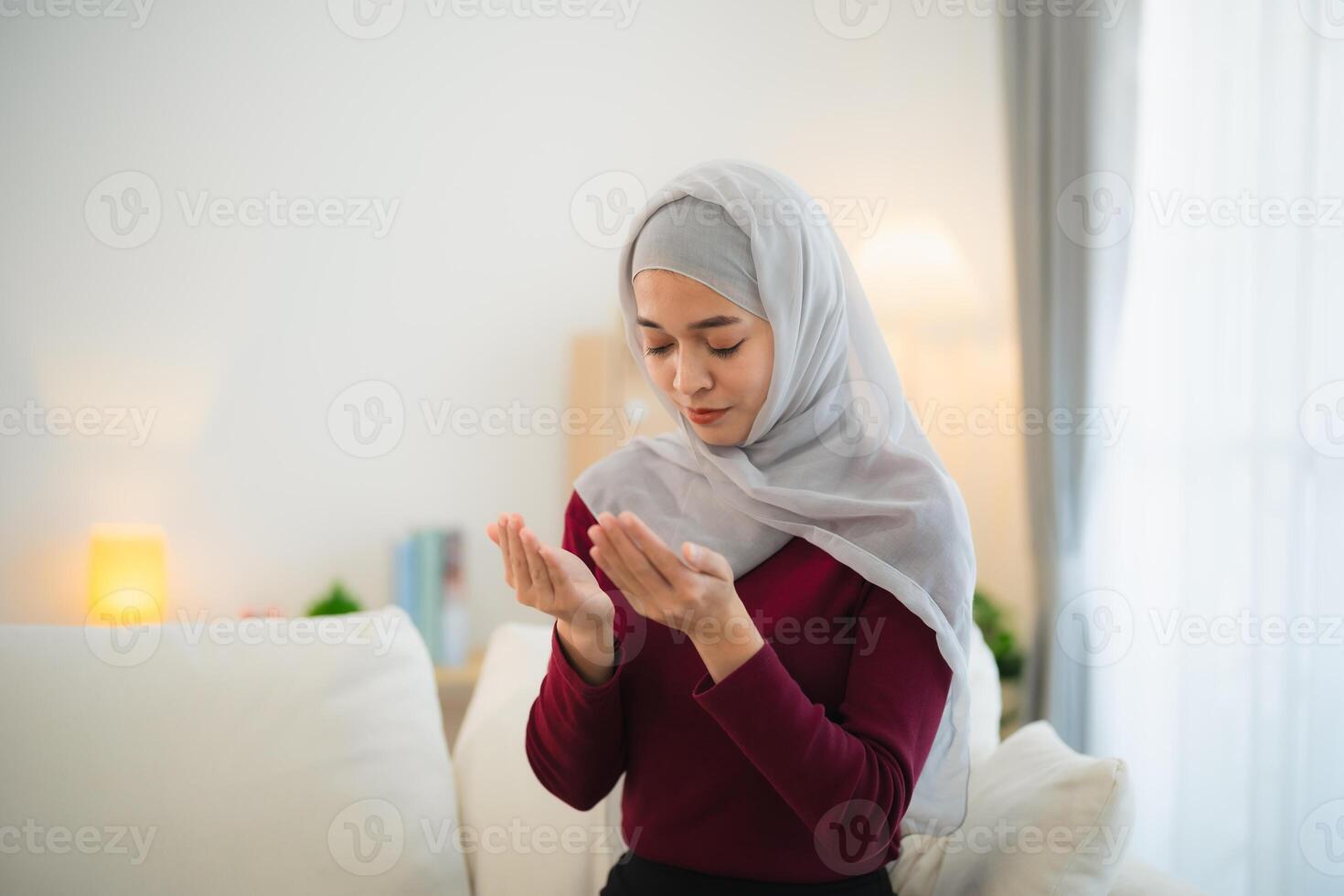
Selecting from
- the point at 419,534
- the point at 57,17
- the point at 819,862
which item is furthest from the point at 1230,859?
the point at 57,17

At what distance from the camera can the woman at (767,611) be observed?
0.99 metres

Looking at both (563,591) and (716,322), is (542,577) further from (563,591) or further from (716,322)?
(716,322)

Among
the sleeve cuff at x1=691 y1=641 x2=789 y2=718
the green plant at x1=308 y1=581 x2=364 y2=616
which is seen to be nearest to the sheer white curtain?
the sleeve cuff at x1=691 y1=641 x2=789 y2=718

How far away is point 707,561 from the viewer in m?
0.90

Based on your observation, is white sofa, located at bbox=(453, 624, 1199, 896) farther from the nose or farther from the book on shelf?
the book on shelf

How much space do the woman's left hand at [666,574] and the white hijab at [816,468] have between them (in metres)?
0.23

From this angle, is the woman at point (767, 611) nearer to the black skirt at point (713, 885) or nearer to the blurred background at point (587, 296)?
the black skirt at point (713, 885)

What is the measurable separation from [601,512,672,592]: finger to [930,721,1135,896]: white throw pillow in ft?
2.13

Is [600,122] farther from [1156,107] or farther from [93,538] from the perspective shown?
[93,538]

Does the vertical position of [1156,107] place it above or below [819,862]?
above

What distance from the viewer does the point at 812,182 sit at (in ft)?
10.7

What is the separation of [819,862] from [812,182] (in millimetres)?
2540

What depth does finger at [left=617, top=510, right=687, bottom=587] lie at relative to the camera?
878 millimetres

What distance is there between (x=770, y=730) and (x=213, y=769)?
893mm
